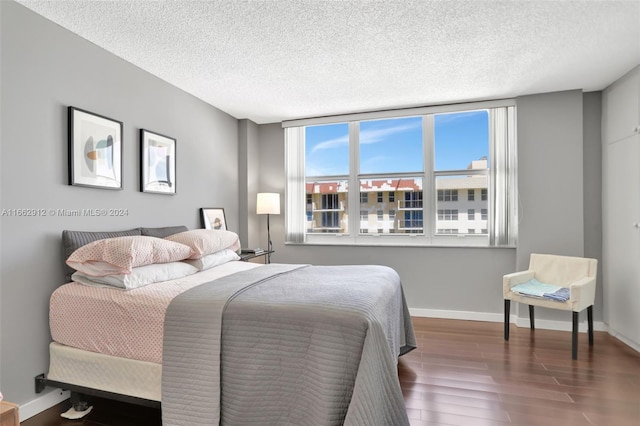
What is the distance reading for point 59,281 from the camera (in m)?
2.29

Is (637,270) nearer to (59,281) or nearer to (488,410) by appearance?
(488,410)

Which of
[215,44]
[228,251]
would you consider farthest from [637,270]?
[215,44]

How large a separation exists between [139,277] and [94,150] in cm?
109

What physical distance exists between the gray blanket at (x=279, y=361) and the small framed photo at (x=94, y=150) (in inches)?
51.0

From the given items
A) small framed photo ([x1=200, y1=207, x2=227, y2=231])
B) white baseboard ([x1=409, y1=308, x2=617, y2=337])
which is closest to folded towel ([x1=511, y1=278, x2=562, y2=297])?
white baseboard ([x1=409, y1=308, x2=617, y2=337])

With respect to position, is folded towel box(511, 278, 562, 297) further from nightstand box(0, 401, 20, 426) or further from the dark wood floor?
nightstand box(0, 401, 20, 426)

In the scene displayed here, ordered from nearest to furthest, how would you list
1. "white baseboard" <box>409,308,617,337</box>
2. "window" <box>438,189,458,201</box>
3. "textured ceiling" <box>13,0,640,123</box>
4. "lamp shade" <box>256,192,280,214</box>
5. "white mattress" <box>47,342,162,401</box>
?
"white mattress" <box>47,342,162,401</box>, "textured ceiling" <box>13,0,640,123</box>, "white baseboard" <box>409,308,617,337</box>, "window" <box>438,189,458,201</box>, "lamp shade" <box>256,192,280,214</box>

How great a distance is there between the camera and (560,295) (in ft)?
9.94

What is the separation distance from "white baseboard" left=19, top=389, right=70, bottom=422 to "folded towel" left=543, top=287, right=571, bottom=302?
3756 millimetres

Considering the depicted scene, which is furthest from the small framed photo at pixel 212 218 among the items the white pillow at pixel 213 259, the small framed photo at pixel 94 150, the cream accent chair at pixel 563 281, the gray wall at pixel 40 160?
the cream accent chair at pixel 563 281

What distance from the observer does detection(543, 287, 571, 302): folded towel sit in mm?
2977

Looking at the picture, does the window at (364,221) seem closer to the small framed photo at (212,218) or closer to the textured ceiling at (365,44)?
the textured ceiling at (365,44)

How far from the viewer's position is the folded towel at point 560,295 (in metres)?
2.98

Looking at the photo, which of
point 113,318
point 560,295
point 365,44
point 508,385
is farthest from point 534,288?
point 113,318
